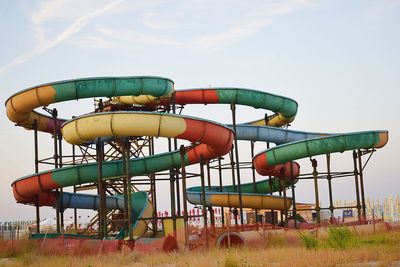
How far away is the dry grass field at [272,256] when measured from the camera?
48.5 ft

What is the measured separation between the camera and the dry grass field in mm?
14781

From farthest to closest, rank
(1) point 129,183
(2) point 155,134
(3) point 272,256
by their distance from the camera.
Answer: (1) point 129,183
(2) point 155,134
(3) point 272,256

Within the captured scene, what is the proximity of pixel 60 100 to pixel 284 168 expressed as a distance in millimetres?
13529

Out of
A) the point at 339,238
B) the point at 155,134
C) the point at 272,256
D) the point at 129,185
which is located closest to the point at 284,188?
the point at 129,185

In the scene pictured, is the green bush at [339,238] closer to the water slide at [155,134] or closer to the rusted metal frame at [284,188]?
the water slide at [155,134]

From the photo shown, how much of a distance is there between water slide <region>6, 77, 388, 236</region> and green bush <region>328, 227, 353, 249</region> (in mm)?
6783

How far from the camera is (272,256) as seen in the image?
1630 cm

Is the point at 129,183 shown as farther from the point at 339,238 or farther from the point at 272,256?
the point at 339,238

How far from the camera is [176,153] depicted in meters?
25.9

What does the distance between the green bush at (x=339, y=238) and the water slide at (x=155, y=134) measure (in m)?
6.78

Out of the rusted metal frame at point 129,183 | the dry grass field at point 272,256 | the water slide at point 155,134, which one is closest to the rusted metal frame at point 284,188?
the water slide at point 155,134

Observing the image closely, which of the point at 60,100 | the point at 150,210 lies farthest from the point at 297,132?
the point at 60,100

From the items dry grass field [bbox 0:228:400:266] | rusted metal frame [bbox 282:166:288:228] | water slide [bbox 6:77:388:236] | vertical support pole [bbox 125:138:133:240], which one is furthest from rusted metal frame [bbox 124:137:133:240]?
rusted metal frame [bbox 282:166:288:228]

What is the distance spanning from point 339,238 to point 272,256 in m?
3.16
